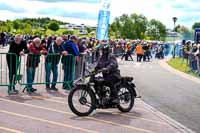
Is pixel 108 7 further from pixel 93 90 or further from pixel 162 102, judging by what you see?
pixel 93 90

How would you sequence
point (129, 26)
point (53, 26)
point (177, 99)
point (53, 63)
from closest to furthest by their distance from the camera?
point (177, 99)
point (53, 63)
point (129, 26)
point (53, 26)

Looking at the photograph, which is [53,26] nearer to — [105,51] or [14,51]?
[14,51]

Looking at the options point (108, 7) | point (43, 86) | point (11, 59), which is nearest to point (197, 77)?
point (108, 7)

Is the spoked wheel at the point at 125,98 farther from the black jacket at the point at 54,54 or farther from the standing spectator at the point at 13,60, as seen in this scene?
the black jacket at the point at 54,54

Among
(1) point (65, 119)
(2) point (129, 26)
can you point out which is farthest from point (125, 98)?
(2) point (129, 26)

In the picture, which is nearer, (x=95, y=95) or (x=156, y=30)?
(x=95, y=95)

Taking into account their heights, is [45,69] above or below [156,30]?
below

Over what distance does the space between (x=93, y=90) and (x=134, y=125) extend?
156cm

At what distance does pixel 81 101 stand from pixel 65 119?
74 centimetres

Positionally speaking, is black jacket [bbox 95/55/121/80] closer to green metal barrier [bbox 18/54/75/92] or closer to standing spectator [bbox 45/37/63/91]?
green metal barrier [bbox 18/54/75/92]

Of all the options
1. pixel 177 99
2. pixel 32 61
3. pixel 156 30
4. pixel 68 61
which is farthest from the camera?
→ pixel 156 30

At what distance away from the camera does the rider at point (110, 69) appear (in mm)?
11751

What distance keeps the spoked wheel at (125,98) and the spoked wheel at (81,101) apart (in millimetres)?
857

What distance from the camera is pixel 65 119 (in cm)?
1081
